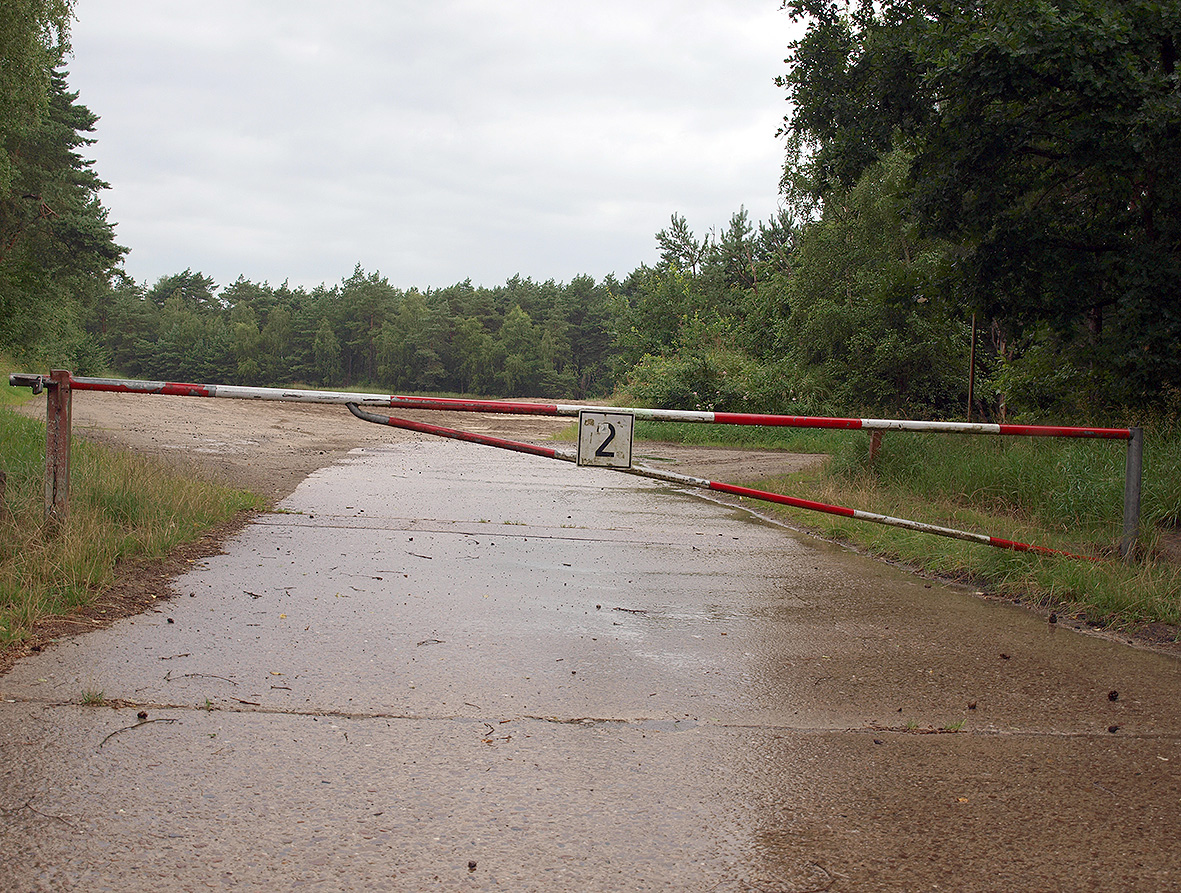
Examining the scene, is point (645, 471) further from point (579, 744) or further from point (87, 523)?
point (87, 523)

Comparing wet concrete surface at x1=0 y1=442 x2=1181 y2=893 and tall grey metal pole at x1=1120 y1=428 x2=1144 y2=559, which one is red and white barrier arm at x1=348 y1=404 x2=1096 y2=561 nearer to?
wet concrete surface at x1=0 y1=442 x2=1181 y2=893

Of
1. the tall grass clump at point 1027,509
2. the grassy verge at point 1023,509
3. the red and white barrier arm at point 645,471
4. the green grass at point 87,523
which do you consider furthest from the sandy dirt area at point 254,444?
the red and white barrier arm at point 645,471

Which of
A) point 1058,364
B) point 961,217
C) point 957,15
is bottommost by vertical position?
point 1058,364

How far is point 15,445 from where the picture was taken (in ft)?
33.7

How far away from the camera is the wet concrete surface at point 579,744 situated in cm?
271

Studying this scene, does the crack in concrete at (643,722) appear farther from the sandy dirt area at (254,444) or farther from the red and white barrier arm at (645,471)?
the sandy dirt area at (254,444)

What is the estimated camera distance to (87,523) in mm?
5996

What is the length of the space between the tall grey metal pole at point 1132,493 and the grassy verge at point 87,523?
22.3 ft

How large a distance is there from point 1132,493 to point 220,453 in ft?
50.0

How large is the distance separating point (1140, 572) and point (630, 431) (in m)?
3.67

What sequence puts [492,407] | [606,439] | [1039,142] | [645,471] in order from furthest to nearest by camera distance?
1. [1039,142]
2. [645,471]
3. [606,439]
4. [492,407]

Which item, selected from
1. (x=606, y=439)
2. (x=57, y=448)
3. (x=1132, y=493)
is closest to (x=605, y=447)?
(x=606, y=439)

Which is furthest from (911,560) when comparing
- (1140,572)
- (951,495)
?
(951,495)

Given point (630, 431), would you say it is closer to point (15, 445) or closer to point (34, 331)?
point (15, 445)
